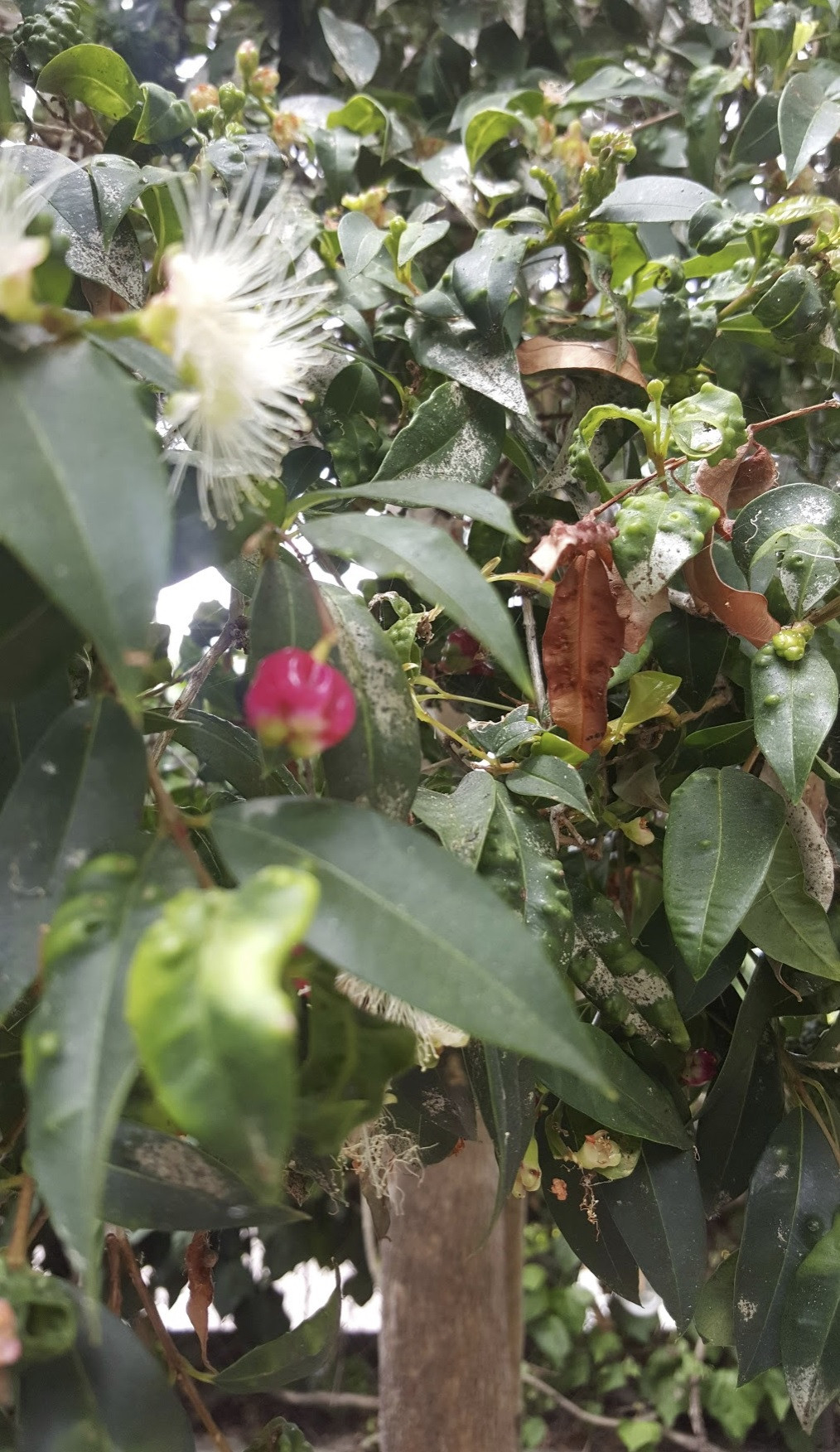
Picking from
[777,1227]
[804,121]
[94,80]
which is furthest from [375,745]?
[804,121]

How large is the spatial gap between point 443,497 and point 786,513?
1.00 ft

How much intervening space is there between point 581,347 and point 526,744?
354 mm

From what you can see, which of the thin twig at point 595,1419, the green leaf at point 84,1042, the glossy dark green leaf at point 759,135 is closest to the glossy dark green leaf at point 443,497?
the green leaf at point 84,1042

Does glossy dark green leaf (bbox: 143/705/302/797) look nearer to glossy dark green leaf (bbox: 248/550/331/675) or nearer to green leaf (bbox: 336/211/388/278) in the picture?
glossy dark green leaf (bbox: 248/550/331/675)

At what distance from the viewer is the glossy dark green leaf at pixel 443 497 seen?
43 centimetres

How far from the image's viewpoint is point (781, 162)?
966 mm

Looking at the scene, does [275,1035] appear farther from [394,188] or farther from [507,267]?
[394,188]

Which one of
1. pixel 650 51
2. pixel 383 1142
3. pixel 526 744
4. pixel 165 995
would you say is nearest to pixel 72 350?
pixel 165 995

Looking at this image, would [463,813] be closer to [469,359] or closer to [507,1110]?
[507,1110]

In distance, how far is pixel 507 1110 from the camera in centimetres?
50

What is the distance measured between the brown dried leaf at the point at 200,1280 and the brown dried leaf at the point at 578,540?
0.51 m

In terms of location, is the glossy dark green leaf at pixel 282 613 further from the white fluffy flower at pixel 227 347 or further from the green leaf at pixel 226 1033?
the green leaf at pixel 226 1033

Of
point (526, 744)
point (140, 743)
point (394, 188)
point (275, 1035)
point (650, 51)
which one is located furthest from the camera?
point (650, 51)

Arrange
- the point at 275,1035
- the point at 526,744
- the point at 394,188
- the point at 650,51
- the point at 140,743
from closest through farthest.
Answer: the point at 275,1035 < the point at 140,743 < the point at 526,744 < the point at 394,188 < the point at 650,51
